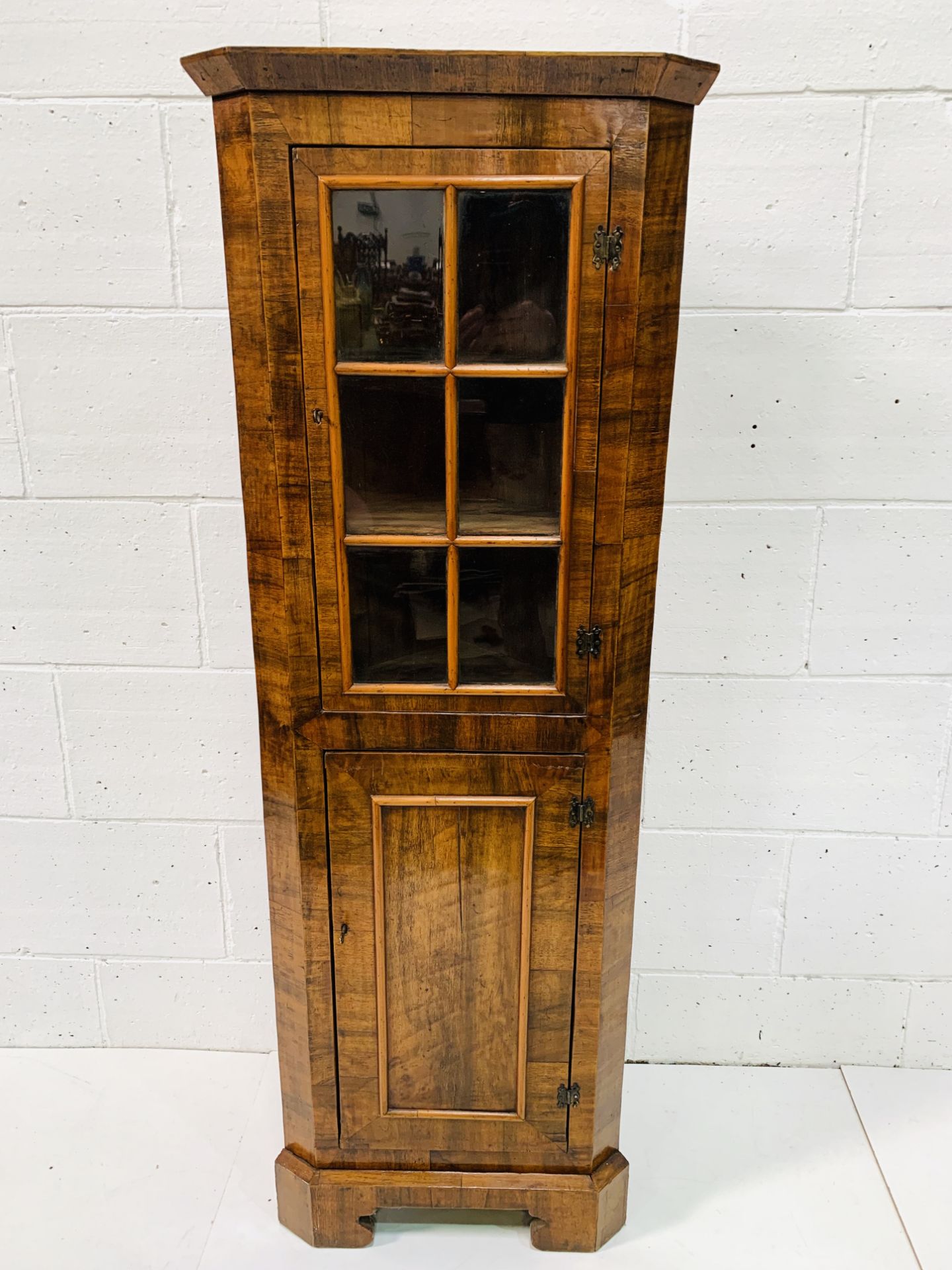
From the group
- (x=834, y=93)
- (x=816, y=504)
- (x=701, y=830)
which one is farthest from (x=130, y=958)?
(x=834, y=93)

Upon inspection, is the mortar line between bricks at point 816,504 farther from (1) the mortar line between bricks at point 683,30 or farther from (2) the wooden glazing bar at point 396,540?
(1) the mortar line between bricks at point 683,30

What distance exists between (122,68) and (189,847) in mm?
1433

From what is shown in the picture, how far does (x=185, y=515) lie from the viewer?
73.9 inches

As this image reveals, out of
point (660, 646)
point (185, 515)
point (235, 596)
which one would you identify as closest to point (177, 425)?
point (185, 515)

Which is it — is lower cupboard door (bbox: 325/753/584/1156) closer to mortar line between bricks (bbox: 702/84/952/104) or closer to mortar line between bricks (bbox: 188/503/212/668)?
mortar line between bricks (bbox: 188/503/212/668)

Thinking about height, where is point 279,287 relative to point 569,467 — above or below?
above

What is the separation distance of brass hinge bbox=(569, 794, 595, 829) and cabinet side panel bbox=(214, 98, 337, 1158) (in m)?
0.41

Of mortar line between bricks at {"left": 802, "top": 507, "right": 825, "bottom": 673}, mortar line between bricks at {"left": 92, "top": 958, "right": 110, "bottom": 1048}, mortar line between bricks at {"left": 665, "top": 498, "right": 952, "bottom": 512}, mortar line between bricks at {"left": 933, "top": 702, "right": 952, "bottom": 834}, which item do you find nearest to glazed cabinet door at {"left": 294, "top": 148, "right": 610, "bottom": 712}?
mortar line between bricks at {"left": 665, "top": 498, "right": 952, "bottom": 512}

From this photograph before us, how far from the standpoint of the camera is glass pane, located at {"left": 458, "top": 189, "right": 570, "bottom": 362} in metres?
1.26

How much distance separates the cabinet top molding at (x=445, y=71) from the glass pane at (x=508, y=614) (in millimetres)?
568

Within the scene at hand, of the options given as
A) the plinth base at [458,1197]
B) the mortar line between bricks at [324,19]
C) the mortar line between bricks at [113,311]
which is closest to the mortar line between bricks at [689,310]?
the mortar line between bricks at [113,311]

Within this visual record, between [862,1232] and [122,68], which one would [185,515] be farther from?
[862,1232]

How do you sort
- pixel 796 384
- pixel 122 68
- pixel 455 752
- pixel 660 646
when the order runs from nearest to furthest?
1. pixel 455 752
2. pixel 122 68
3. pixel 796 384
4. pixel 660 646

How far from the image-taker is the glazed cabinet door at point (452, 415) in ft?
4.13
